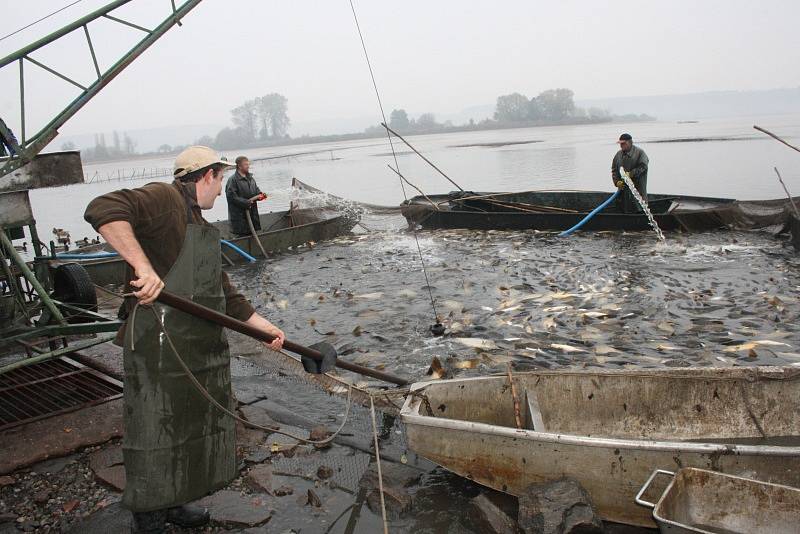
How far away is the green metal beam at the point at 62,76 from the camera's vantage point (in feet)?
21.0

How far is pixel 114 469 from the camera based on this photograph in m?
4.93

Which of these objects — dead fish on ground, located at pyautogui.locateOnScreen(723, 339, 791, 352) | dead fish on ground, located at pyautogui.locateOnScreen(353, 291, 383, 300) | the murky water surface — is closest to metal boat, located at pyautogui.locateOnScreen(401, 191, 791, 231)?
the murky water surface

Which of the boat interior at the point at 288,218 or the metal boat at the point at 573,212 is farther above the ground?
the boat interior at the point at 288,218

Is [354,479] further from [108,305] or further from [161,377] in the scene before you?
[108,305]

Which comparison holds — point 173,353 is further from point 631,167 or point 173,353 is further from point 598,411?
point 631,167

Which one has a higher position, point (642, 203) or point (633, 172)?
point (633, 172)

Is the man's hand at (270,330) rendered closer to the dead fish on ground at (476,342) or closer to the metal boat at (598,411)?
the metal boat at (598,411)

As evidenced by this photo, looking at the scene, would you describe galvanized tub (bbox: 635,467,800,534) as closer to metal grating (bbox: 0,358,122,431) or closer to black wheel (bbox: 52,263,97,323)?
metal grating (bbox: 0,358,122,431)

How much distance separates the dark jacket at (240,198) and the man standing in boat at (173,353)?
11.2 metres

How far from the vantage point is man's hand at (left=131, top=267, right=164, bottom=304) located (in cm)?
307

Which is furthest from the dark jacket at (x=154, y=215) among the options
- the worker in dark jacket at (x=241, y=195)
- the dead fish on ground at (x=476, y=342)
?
the worker in dark jacket at (x=241, y=195)

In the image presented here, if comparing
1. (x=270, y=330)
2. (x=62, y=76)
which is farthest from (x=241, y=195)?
(x=270, y=330)

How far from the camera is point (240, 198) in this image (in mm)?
14688

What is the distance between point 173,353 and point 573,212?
1441cm
